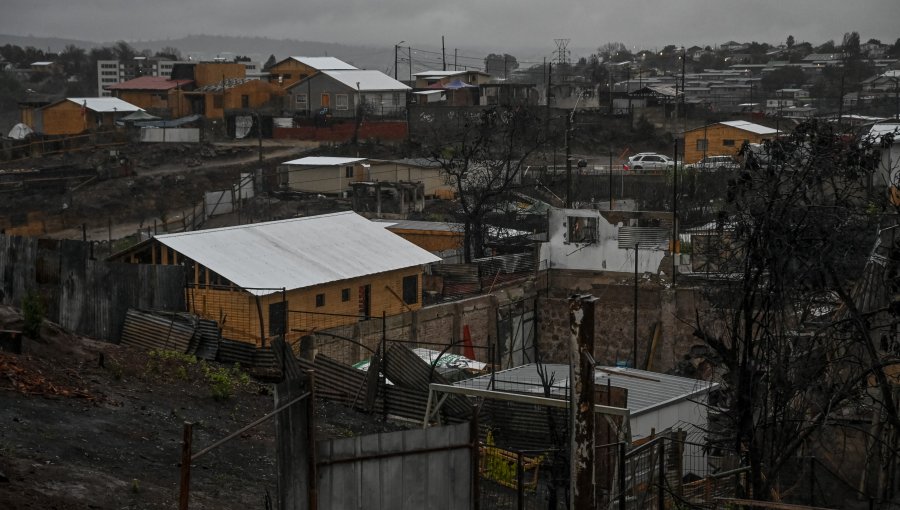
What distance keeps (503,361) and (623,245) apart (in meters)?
5.71

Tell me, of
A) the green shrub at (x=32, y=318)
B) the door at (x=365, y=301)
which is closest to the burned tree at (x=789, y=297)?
the green shrub at (x=32, y=318)

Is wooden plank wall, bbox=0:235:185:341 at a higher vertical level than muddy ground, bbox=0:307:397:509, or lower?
higher

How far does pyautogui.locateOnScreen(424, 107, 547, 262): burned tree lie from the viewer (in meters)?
29.8

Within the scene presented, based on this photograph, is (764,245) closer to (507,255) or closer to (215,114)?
(507,255)

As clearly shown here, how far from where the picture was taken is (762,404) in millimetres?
10273

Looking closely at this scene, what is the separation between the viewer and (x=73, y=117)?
5659 centimetres

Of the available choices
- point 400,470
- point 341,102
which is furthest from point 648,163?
point 400,470

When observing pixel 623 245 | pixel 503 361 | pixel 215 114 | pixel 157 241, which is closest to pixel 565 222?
pixel 623 245

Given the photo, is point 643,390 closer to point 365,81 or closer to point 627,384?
point 627,384

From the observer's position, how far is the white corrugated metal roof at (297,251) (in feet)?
66.5

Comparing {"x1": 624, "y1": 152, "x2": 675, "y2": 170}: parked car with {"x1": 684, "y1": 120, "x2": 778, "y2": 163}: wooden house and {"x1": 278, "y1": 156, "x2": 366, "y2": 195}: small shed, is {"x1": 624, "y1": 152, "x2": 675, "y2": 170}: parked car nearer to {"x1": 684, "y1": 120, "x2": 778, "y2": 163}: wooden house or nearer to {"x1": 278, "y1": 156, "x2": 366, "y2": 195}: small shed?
{"x1": 684, "y1": 120, "x2": 778, "y2": 163}: wooden house

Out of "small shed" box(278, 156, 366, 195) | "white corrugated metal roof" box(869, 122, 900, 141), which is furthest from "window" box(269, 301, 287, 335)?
"small shed" box(278, 156, 366, 195)

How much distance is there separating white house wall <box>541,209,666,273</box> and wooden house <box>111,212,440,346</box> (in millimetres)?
4457

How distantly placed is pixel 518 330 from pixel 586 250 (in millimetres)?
4329
